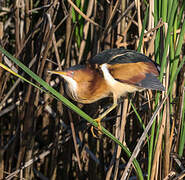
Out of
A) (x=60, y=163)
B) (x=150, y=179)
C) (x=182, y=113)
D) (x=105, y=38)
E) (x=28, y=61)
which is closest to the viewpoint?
(x=150, y=179)

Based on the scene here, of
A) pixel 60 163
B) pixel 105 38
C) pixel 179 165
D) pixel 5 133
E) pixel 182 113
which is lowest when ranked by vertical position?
pixel 60 163

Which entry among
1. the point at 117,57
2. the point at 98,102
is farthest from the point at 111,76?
the point at 98,102

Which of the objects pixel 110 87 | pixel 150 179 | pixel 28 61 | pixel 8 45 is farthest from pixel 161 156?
pixel 8 45

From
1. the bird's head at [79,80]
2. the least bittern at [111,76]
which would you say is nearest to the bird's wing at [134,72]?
the least bittern at [111,76]

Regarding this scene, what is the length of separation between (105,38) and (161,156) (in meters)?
0.64

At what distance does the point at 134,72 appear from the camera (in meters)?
1.46

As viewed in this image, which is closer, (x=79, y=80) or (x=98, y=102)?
(x=79, y=80)

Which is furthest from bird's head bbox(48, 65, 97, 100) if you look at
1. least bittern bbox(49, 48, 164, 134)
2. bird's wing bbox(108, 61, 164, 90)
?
bird's wing bbox(108, 61, 164, 90)

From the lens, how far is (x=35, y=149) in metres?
2.05

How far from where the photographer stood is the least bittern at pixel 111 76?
4.55 feet

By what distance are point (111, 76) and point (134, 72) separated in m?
0.11

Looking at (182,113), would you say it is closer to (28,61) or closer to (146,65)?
(146,65)

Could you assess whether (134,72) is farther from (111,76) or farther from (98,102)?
(98,102)

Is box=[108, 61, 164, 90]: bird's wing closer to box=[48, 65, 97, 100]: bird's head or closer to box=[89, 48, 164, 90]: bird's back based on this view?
box=[89, 48, 164, 90]: bird's back
